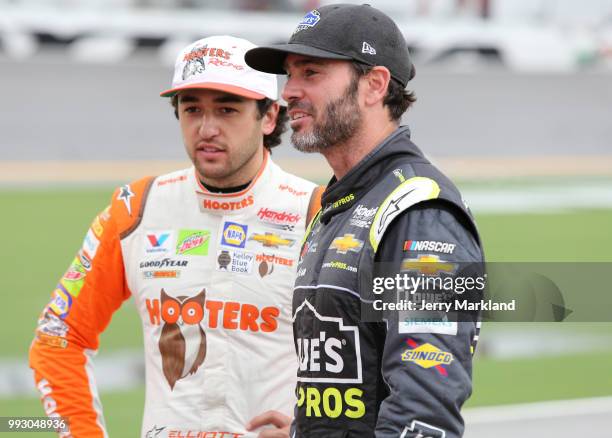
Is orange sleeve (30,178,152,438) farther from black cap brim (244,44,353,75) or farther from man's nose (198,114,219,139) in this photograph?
black cap brim (244,44,353,75)

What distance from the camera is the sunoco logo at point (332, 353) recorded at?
266cm

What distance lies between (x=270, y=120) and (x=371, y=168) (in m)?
1.35

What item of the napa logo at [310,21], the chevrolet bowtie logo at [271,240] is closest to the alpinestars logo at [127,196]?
the chevrolet bowtie logo at [271,240]

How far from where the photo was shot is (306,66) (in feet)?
9.72

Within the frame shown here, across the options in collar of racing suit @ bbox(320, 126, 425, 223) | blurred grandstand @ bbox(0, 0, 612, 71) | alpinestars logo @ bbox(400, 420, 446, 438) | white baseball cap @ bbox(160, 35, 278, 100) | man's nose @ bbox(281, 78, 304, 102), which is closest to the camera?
alpinestars logo @ bbox(400, 420, 446, 438)

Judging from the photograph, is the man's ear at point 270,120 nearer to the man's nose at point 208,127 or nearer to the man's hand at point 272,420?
the man's nose at point 208,127

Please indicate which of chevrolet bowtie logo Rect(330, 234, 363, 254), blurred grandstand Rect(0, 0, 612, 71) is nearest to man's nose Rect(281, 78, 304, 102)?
chevrolet bowtie logo Rect(330, 234, 363, 254)

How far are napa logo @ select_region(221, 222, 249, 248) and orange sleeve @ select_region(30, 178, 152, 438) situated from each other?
329 millimetres

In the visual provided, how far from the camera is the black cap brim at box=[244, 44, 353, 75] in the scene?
2.87m

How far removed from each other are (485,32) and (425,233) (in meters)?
26.9

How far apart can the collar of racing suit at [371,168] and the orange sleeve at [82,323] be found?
4.27 ft

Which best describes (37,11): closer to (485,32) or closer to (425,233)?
(485,32)

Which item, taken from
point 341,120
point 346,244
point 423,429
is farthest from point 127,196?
point 423,429

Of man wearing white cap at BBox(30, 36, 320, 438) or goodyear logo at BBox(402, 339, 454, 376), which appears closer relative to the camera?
goodyear logo at BBox(402, 339, 454, 376)
